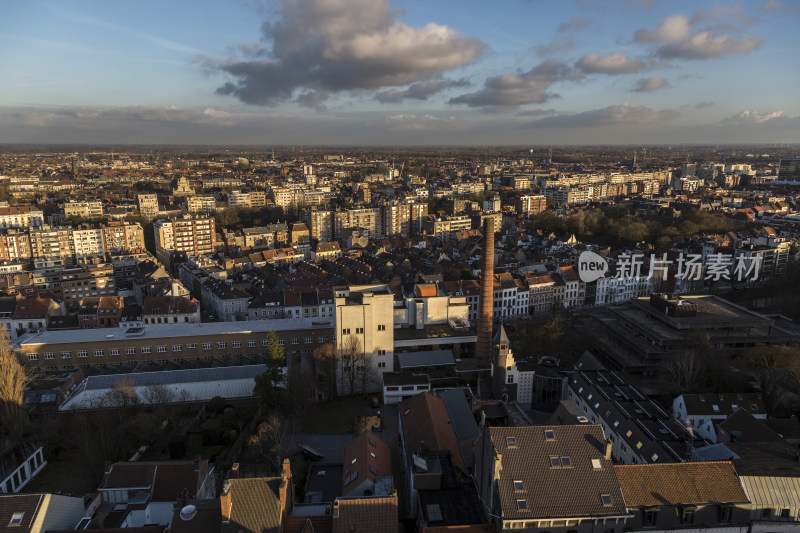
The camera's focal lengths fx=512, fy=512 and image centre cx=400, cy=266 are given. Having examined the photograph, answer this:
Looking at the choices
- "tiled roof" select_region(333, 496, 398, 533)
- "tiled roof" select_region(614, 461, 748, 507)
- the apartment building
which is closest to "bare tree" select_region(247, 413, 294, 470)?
"tiled roof" select_region(333, 496, 398, 533)

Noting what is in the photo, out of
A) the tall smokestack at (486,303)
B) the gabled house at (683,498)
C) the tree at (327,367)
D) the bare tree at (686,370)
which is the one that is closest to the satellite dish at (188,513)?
the gabled house at (683,498)

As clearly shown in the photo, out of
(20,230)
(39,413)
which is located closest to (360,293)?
(39,413)

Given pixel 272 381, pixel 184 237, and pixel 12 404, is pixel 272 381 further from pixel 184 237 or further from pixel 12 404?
pixel 184 237

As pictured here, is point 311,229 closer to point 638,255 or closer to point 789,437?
point 638,255

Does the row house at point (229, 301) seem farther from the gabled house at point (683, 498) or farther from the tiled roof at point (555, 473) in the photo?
the gabled house at point (683, 498)

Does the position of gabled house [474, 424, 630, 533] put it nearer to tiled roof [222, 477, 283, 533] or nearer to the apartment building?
tiled roof [222, 477, 283, 533]

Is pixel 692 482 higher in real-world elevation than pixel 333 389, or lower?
higher
